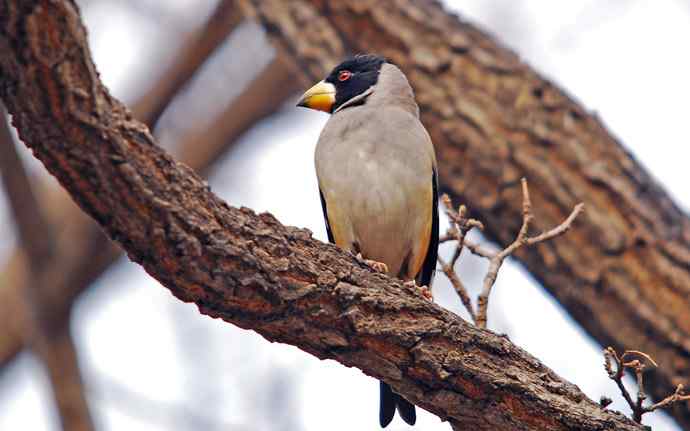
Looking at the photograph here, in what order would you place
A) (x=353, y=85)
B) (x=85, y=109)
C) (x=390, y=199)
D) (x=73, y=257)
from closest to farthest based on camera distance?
1. (x=85, y=109)
2. (x=390, y=199)
3. (x=353, y=85)
4. (x=73, y=257)

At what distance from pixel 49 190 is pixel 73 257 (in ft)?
4.84

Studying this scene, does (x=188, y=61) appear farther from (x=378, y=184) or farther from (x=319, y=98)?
(x=378, y=184)

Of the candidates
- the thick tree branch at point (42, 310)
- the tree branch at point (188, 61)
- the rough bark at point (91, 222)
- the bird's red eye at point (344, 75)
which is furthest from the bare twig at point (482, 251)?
the tree branch at point (188, 61)

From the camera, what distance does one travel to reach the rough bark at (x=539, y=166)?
5527 mm

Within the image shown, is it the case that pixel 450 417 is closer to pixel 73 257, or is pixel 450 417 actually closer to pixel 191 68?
pixel 73 257

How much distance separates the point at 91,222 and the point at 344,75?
185 cm

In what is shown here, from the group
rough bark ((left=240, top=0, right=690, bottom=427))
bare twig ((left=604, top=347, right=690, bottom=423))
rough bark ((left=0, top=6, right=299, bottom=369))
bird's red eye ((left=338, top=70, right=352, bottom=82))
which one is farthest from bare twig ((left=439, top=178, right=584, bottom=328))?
rough bark ((left=0, top=6, right=299, bottom=369))

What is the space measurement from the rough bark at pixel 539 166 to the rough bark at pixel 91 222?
23.8 inches

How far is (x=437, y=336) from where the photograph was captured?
137 inches

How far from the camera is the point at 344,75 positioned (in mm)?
5902

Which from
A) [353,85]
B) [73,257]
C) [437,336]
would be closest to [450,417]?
[437,336]

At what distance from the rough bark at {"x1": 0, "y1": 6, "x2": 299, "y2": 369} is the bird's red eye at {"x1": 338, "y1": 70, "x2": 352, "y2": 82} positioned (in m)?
0.75

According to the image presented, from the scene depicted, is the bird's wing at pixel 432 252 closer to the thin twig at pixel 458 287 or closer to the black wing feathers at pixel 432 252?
the black wing feathers at pixel 432 252

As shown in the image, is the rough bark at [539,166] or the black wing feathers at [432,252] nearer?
the black wing feathers at [432,252]
